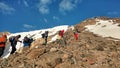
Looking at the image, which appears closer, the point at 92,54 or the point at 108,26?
the point at 92,54

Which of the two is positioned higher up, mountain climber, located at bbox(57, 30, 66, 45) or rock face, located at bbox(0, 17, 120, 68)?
mountain climber, located at bbox(57, 30, 66, 45)

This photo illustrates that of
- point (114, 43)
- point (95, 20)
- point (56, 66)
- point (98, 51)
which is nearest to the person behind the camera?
point (56, 66)

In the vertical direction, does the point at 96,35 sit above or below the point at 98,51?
above

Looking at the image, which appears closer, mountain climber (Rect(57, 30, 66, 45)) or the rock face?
the rock face

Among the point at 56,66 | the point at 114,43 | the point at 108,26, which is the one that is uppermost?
the point at 108,26

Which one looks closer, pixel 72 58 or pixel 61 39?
pixel 72 58

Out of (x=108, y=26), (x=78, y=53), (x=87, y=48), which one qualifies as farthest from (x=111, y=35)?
(x=78, y=53)

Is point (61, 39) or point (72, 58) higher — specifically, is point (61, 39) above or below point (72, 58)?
above

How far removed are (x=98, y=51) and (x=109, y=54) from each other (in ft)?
4.41

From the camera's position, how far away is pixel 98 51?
24.1 metres

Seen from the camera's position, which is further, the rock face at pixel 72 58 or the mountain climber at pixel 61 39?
the mountain climber at pixel 61 39

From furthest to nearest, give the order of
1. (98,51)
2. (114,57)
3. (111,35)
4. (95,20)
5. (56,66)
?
(95,20) < (111,35) < (98,51) < (114,57) < (56,66)

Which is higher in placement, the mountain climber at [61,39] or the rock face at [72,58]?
the mountain climber at [61,39]

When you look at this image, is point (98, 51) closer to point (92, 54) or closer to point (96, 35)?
point (92, 54)
